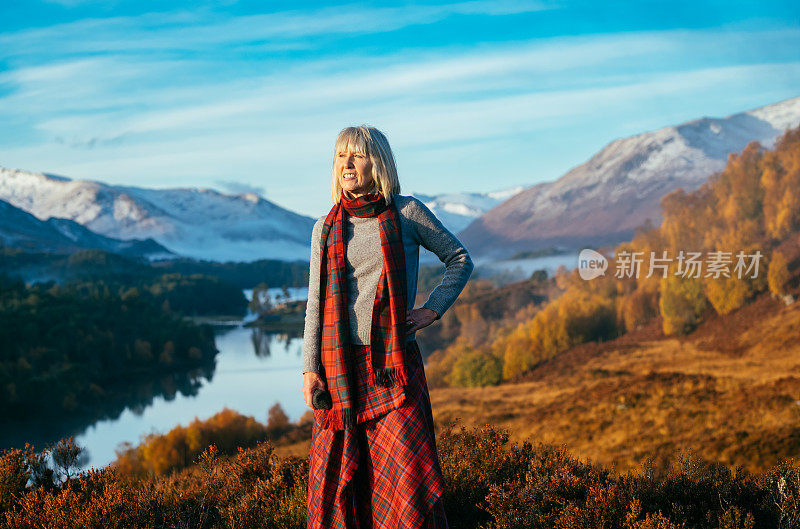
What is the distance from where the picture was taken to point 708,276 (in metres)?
46.6

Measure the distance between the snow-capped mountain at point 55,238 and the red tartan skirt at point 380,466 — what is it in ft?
366

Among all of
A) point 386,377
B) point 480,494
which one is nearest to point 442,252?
point 386,377

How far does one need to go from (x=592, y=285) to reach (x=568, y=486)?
49523 mm

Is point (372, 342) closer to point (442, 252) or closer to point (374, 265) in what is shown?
point (374, 265)

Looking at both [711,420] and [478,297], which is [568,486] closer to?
[711,420]

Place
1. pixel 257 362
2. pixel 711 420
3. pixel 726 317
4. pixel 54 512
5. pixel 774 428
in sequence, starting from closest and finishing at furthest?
pixel 54 512 → pixel 774 428 → pixel 711 420 → pixel 726 317 → pixel 257 362

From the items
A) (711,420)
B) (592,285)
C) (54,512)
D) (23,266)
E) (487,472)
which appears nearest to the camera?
(54,512)

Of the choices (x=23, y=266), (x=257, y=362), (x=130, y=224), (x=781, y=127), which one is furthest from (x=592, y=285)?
(x=130, y=224)

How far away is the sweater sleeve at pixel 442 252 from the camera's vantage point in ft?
8.46

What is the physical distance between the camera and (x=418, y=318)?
101 inches

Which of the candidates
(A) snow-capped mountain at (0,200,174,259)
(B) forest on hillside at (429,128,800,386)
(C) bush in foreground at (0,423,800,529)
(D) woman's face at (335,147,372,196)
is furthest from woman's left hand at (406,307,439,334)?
(A) snow-capped mountain at (0,200,174,259)

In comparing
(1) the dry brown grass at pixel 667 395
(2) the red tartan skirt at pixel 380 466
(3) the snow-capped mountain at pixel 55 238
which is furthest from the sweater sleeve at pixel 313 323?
(3) the snow-capped mountain at pixel 55 238

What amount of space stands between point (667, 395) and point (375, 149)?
36.3 meters

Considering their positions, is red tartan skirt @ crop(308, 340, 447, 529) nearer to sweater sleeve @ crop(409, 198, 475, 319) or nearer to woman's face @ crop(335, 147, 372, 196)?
sweater sleeve @ crop(409, 198, 475, 319)
